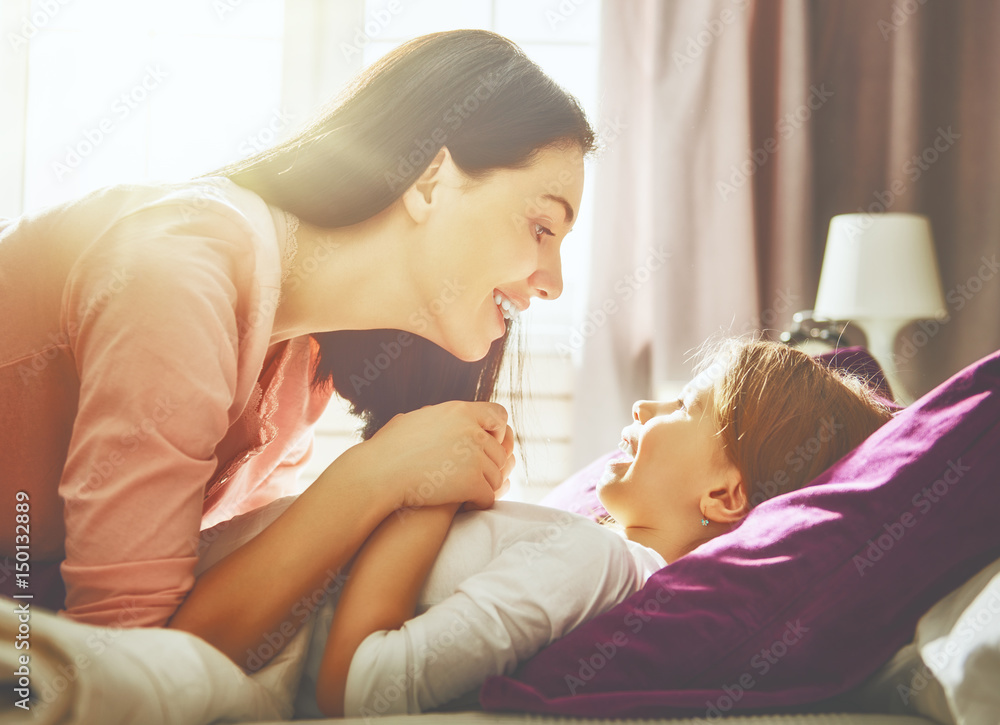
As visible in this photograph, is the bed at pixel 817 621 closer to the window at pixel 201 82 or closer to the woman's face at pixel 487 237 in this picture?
the woman's face at pixel 487 237

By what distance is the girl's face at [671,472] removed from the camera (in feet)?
3.61

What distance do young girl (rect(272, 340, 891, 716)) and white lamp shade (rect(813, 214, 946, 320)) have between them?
1.23m

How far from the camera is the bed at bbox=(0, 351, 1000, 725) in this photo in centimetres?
71

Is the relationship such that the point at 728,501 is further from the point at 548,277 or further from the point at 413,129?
the point at 413,129

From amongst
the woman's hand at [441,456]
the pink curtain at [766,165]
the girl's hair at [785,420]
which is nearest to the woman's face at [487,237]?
the woman's hand at [441,456]

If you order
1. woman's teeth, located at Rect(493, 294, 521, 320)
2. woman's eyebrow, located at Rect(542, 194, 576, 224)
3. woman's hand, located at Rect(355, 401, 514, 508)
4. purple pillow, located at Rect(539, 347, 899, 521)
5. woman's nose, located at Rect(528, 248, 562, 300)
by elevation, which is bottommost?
purple pillow, located at Rect(539, 347, 899, 521)

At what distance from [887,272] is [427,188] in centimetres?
173

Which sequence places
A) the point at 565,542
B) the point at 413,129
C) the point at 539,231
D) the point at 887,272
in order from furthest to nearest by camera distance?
the point at 887,272 → the point at 539,231 → the point at 413,129 → the point at 565,542

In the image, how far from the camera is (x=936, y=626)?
0.72 m

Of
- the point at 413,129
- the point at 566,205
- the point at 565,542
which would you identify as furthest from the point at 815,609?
the point at 413,129

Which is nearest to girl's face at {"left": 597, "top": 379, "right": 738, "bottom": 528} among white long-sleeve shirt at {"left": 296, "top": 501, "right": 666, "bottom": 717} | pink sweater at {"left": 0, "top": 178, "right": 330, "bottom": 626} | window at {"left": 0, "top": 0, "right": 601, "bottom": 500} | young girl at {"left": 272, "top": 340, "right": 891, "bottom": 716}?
young girl at {"left": 272, "top": 340, "right": 891, "bottom": 716}

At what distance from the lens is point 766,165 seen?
278 cm

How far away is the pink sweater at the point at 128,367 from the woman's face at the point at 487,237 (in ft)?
0.69

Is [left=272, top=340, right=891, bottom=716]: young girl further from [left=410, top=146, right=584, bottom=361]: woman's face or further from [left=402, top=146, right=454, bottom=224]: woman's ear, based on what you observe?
[left=402, top=146, right=454, bottom=224]: woman's ear
